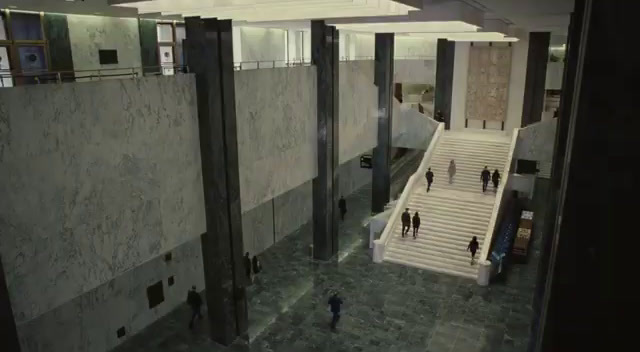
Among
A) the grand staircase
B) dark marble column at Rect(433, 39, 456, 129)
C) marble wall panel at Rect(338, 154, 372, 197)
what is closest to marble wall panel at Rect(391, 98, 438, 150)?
the grand staircase

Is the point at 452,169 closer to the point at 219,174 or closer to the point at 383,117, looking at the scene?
the point at 383,117

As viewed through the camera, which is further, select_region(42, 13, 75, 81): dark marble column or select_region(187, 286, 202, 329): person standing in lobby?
select_region(187, 286, 202, 329): person standing in lobby

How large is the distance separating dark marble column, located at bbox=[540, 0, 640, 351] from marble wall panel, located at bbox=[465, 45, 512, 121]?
2743cm

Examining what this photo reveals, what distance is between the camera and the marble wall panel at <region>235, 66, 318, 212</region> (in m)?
13.4

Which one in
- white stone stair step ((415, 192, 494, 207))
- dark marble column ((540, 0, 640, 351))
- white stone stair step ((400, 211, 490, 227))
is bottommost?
white stone stair step ((400, 211, 490, 227))

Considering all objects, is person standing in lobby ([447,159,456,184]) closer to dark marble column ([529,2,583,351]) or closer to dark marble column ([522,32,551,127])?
dark marble column ([522,32,551,127])

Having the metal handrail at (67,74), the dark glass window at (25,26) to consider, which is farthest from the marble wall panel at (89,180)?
the dark glass window at (25,26)

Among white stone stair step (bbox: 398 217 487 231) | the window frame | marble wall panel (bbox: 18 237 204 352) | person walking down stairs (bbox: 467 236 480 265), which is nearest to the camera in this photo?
marble wall panel (bbox: 18 237 204 352)

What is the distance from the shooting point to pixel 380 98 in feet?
73.4

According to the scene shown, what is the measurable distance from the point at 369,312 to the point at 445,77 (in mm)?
17925

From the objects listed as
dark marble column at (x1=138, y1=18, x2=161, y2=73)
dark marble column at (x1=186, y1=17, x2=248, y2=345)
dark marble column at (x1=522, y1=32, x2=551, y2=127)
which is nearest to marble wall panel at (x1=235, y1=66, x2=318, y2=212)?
dark marble column at (x1=186, y1=17, x2=248, y2=345)

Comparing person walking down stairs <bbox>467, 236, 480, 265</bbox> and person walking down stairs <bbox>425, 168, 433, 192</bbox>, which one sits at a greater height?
person walking down stairs <bbox>425, 168, 433, 192</bbox>

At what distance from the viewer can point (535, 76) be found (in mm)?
26484

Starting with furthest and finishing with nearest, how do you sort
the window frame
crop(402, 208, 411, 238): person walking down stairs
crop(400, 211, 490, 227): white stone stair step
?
crop(400, 211, 490, 227): white stone stair step, crop(402, 208, 411, 238): person walking down stairs, the window frame
